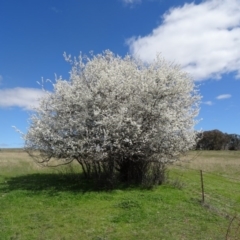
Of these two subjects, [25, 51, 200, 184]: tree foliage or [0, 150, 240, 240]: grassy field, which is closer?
[0, 150, 240, 240]: grassy field

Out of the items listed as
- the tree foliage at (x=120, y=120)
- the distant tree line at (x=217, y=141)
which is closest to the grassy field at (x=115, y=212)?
the tree foliage at (x=120, y=120)

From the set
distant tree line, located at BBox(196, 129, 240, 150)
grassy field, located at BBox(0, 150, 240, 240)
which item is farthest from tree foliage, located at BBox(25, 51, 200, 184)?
distant tree line, located at BBox(196, 129, 240, 150)

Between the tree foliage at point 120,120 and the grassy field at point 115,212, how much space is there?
69.3 inches

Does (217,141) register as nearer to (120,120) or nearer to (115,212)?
(120,120)

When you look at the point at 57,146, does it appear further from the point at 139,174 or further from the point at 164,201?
the point at 164,201

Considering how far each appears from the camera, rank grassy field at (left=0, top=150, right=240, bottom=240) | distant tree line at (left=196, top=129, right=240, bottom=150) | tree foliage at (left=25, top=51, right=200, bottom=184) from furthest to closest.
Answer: distant tree line at (left=196, top=129, right=240, bottom=150), tree foliage at (left=25, top=51, right=200, bottom=184), grassy field at (left=0, top=150, right=240, bottom=240)

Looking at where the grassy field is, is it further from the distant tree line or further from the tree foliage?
the distant tree line

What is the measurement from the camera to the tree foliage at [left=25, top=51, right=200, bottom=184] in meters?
18.4

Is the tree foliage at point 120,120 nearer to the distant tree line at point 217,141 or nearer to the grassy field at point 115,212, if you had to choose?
the grassy field at point 115,212

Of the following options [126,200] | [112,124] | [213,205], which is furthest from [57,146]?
[213,205]

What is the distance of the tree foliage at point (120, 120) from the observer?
18.4m

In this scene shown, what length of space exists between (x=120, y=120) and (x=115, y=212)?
18.0 ft

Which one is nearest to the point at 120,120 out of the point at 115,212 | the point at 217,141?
the point at 115,212

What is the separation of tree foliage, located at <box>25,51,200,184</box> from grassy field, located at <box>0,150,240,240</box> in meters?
1.76
